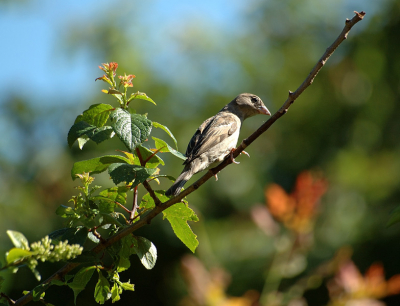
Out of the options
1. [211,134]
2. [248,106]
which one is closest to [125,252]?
[211,134]

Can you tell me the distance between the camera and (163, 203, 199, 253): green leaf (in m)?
2.23

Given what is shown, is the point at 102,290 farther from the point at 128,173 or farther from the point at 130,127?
the point at 130,127

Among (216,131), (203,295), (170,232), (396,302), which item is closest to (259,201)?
(170,232)

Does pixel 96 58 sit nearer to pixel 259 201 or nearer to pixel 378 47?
pixel 259 201

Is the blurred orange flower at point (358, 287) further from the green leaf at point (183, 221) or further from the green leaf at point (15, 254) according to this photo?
the green leaf at point (15, 254)

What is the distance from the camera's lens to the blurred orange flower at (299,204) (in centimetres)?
332

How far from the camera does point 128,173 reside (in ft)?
6.54

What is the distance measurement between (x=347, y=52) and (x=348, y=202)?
4070mm

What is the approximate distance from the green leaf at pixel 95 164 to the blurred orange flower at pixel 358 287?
195 cm

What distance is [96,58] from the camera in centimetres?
1092

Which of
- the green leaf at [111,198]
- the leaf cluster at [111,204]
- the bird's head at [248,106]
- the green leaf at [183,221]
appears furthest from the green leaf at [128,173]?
the bird's head at [248,106]

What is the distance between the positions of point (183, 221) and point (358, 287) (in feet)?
5.30

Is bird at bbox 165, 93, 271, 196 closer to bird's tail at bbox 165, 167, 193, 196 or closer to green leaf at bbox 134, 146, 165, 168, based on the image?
bird's tail at bbox 165, 167, 193, 196

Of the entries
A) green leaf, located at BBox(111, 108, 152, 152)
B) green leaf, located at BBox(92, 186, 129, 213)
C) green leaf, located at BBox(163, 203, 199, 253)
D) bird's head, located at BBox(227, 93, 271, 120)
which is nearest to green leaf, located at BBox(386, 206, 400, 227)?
green leaf, located at BBox(163, 203, 199, 253)
